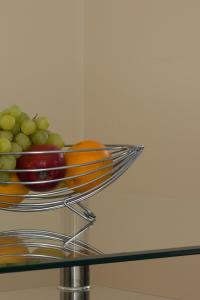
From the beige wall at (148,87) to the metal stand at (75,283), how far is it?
1.77 m

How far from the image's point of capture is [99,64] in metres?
3.47

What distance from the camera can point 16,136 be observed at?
1.10 m

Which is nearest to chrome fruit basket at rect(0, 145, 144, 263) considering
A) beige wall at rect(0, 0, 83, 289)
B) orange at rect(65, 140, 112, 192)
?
orange at rect(65, 140, 112, 192)

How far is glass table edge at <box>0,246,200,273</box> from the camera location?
80 cm

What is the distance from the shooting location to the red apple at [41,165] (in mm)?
1056

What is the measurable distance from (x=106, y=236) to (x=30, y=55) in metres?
2.40

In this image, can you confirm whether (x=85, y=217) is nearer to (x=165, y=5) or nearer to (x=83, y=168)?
(x=83, y=168)

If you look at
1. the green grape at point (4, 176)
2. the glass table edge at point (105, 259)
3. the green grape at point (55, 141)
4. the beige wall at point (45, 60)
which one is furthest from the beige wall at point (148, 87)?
the glass table edge at point (105, 259)

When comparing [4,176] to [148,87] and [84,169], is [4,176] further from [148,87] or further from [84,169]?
[148,87]

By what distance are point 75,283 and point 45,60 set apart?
2.51 meters

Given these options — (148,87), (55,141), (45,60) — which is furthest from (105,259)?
(45,60)

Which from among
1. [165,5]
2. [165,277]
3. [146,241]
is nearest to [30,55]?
[165,5]

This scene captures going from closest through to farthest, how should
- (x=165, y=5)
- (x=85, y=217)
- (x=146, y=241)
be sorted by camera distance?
(x=146, y=241) < (x=85, y=217) < (x=165, y=5)

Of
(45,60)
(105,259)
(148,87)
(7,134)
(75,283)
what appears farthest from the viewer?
(45,60)
